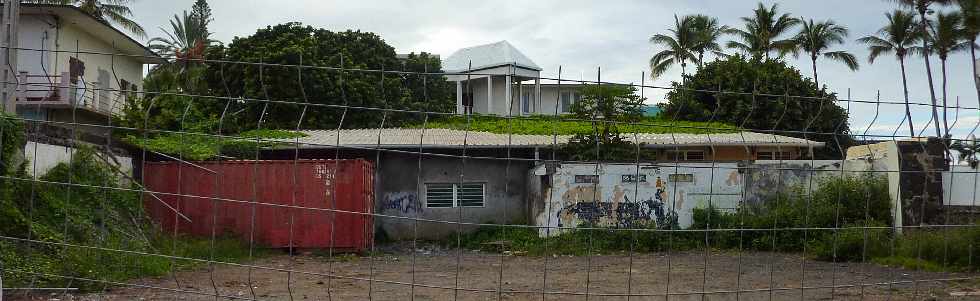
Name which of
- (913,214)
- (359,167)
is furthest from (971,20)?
(359,167)

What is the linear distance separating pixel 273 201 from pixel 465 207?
138 inches

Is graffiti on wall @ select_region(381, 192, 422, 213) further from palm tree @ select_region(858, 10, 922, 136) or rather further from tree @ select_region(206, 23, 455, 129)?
palm tree @ select_region(858, 10, 922, 136)

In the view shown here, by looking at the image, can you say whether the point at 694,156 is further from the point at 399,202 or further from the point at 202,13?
the point at 202,13

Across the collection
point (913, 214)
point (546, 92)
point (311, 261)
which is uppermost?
point (546, 92)

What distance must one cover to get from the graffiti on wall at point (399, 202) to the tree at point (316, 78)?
53.5 inches

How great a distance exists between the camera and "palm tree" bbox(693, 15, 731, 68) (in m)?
35.3

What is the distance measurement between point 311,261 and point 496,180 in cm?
453

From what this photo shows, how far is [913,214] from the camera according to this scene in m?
10.7

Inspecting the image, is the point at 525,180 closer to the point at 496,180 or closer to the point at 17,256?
the point at 496,180

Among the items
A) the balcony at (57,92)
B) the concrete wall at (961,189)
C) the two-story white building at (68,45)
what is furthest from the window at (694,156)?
the two-story white building at (68,45)

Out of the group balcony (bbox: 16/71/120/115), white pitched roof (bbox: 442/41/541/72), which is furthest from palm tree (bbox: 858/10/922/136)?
balcony (bbox: 16/71/120/115)

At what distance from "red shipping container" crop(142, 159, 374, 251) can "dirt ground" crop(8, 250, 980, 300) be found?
1.55 ft

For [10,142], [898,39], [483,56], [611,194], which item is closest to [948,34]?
[898,39]

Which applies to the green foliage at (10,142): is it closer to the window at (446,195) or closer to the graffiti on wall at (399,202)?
the graffiti on wall at (399,202)
